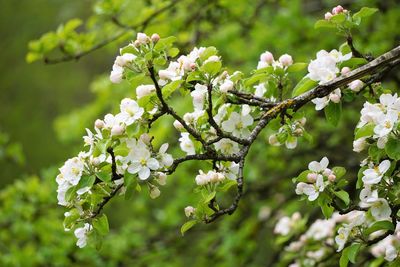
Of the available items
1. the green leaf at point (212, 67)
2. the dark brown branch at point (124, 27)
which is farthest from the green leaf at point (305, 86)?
the dark brown branch at point (124, 27)

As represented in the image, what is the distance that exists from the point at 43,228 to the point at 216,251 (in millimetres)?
1216

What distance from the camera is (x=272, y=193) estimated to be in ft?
14.1

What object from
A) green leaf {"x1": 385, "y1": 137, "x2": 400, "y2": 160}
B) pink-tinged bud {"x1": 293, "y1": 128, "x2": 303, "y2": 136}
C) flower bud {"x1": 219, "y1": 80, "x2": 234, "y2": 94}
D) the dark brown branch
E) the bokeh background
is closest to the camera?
green leaf {"x1": 385, "y1": 137, "x2": 400, "y2": 160}

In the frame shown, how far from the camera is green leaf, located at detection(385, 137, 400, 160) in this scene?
1.33m

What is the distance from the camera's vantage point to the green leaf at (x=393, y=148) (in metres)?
1.33

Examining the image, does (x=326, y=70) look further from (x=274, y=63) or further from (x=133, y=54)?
(x=133, y=54)

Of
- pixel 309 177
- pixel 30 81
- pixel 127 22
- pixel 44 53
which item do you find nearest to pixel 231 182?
pixel 309 177

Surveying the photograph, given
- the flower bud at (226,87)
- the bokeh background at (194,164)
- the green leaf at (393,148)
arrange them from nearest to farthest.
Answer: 1. the green leaf at (393,148)
2. the flower bud at (226,87)
3. the bokeh background at (194,164)

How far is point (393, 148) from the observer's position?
4.40 ft

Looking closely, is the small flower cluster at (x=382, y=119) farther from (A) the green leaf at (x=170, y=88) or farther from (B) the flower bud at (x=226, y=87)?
(A) the green leaf at (x=170, y=88)

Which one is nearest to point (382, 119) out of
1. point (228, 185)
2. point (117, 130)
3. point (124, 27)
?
point (228, 185)

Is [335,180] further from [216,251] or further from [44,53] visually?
[216,251]

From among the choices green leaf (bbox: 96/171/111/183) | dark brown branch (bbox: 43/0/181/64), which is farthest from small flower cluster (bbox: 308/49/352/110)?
dark brown branch (bbox: 43/0/181/64)

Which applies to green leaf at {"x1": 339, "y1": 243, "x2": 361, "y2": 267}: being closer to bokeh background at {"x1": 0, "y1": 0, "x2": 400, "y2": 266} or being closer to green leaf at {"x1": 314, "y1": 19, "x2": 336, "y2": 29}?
green leaf at {"x1": 314, "y1": 19, "x2": 336, "y2": 29}
